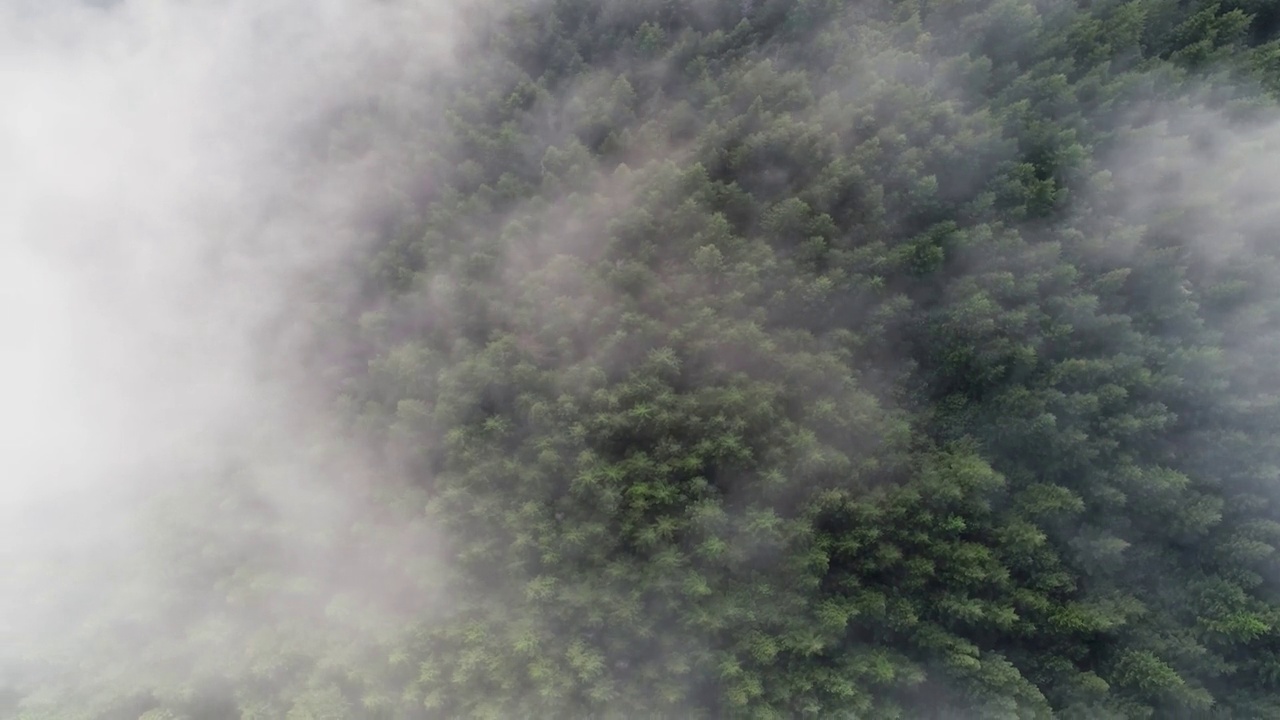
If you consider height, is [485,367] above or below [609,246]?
below

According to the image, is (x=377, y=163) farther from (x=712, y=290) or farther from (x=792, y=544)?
(x=792, y=544)

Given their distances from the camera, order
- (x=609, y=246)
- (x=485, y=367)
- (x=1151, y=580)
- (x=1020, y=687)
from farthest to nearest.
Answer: (x=609, y=246) → (x=485, y=367) → (x=1151, y=580) → (x=1020, y=687)

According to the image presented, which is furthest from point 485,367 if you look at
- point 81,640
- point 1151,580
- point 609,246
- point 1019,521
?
point 1151,580

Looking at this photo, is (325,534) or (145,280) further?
(145,280)

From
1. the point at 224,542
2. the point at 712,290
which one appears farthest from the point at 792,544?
the point at 224,542

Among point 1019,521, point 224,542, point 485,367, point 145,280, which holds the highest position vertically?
point 145,280

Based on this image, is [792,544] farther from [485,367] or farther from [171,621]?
[171,621]

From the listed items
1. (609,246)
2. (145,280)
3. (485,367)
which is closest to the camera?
(485,367)
